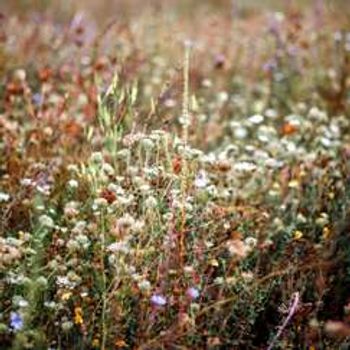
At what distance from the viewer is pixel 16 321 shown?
91.8 inches

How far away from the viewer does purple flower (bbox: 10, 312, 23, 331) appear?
231 centimetres

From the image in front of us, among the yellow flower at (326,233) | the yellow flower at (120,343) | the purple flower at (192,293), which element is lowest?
the yellow flower at (120,343)

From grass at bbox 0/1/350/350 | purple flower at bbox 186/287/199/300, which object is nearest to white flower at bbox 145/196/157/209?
grass at bbox 0/1/350/350

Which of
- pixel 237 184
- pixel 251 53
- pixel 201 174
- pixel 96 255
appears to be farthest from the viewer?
pixel 251 53

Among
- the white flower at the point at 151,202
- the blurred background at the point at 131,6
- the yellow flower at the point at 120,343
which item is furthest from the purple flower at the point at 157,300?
the blurred background at the point at 131,6

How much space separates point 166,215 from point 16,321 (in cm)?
66

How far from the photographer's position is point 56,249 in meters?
2.82

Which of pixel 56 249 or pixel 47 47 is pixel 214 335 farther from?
pixel 47 47

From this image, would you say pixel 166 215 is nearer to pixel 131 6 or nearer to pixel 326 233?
pixel 326 233

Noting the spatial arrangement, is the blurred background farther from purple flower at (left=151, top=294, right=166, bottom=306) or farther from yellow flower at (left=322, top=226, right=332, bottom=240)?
purple flower at (left=151, top=294, right=166, bottom=306)

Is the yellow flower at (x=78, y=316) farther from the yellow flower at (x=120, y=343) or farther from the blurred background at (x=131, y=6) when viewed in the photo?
the blurred background at (x=131, y=6)

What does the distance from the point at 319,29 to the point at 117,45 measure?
5.69ft

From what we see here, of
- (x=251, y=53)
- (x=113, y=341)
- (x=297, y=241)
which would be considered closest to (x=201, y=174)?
(x=297, y=241)

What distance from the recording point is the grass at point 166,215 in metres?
2.51
